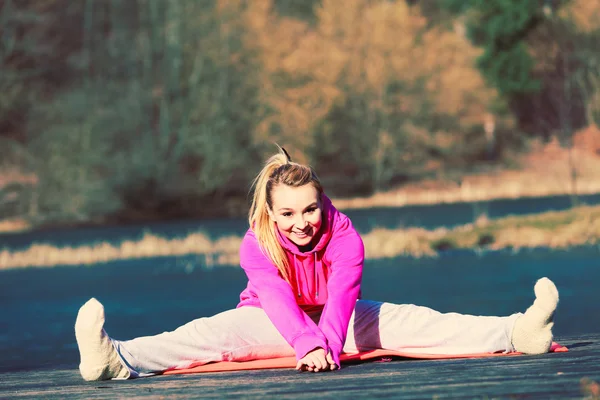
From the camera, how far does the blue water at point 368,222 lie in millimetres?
31328

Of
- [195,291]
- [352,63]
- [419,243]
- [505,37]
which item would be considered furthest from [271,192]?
[352,63]

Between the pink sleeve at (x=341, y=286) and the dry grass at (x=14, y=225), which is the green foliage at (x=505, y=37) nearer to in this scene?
the dry grass at (x=14, y=225)

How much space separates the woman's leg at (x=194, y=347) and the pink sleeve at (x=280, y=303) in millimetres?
186

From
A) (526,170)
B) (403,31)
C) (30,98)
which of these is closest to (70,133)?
(30,98)

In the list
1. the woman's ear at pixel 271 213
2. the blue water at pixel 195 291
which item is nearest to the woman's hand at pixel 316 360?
the woman's ear at pixel 271 213

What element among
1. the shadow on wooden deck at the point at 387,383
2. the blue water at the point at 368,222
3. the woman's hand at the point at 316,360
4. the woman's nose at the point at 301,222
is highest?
the blue water at the point at 368,222

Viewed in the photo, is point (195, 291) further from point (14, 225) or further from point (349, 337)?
point (14, 225)

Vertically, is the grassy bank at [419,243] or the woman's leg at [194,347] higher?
the grassy bank at [419,243]

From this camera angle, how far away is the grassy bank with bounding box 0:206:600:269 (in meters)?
21.9

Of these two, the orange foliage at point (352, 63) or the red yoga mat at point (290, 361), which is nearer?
the red yoga mat at point (290, 361)

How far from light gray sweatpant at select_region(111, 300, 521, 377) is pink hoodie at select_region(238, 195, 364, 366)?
207 millimetres

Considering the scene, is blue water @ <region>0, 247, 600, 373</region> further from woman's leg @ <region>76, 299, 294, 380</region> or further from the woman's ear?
the woman's ear

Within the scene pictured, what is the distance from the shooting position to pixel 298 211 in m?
5.41

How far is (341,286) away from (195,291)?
11.8 metres
